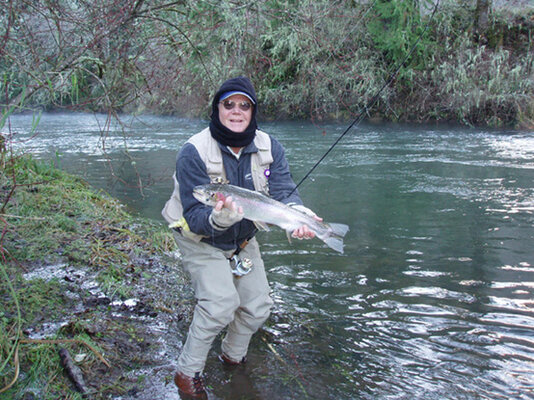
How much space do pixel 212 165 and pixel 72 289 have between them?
1790 millimetres

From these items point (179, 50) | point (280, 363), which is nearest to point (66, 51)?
point (179, 50)

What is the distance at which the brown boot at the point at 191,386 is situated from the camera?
3070 millimetres

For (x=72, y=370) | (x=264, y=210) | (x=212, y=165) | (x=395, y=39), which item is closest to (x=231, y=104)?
(x=212, y=165)

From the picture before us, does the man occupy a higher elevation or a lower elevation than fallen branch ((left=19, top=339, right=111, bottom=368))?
higher

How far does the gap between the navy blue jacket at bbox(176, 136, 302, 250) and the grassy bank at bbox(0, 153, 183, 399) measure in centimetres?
87

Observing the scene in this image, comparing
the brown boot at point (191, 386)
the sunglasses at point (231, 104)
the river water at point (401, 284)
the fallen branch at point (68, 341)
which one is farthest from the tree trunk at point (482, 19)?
the fallen branch at point (68, 341)

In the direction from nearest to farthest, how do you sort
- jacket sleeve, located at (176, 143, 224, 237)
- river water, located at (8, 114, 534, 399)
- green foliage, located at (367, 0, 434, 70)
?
jacket sleeve, located at (176, 143, 224, 237)
river water, located at (8, 114, 534, 399)
green foliage, located at (367, 0, 434, 70)

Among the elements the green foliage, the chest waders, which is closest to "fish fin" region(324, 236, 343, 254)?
the chest waders

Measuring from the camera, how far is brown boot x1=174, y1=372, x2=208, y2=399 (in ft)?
10.1

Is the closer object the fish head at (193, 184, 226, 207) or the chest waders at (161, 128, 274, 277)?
the fish head at (193, 184, 226, 207)

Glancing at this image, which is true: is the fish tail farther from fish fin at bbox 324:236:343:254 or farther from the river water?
the river water

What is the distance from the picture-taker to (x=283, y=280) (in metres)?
5.16

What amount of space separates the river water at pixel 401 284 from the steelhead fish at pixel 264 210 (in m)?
1.01

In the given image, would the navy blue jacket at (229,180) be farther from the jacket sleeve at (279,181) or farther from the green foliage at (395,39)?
the green foliage at (395,39)
